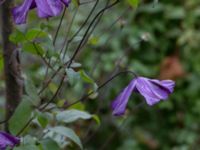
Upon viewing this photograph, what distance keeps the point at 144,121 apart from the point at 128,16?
0.63 m

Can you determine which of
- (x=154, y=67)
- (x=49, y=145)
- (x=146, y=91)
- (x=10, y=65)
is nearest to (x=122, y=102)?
(x=146, y=91)

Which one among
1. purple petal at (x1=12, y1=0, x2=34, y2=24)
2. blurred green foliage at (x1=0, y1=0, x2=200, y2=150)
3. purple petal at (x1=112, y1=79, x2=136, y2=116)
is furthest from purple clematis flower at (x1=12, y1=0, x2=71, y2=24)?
blurred green foliage at (x1=0, y1=0, x2=200, y2=150)

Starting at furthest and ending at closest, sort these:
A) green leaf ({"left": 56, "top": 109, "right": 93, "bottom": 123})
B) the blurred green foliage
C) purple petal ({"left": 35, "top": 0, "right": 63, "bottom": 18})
→ the blurred green foliage
green leaf ({"left": 56, "top": 109, "right": 93, "bottom": 123})
purple petal ({"left": 35, "top": 0, "right": 63, "bottom": 18})

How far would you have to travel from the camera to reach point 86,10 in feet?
9.87

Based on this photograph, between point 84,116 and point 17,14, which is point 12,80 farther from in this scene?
point 17,14

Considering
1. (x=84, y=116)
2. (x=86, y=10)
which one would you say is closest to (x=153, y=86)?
(x=84, y=116)

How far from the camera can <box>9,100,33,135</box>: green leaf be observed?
1.24 metres

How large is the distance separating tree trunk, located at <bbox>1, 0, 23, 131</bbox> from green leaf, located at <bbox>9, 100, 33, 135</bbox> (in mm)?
149

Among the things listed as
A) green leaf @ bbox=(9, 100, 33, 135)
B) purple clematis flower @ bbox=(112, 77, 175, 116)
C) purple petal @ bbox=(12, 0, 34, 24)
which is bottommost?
green leaf @ bbox=(9, 100, 33, 135)

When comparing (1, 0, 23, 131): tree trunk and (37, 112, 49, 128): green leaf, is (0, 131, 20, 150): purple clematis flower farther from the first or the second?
(1, 0, 23, 131): tree trunk

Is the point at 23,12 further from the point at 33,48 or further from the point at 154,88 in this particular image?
the point at 154,88

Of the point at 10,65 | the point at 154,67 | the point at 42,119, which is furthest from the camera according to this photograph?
the point at 154,67

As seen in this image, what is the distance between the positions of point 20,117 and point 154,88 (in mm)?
303

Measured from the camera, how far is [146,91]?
114 centimetres
